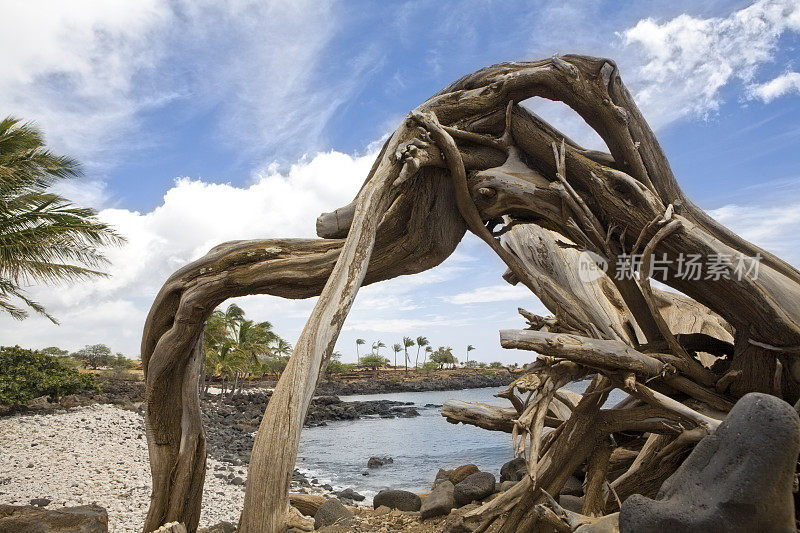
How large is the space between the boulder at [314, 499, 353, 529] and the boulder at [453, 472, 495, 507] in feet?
4.36

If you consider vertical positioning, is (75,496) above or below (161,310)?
below

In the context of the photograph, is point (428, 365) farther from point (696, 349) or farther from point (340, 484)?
point (696, 349)

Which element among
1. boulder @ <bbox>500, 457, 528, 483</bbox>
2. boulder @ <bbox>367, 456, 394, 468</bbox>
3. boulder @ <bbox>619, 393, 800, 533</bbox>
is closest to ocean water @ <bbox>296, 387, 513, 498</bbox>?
boulder @ <bbox>367, 456, 394, 468</bbox>

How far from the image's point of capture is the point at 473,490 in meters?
6.80

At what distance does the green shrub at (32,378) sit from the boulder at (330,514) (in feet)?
34.6

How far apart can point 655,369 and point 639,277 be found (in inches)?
28.1

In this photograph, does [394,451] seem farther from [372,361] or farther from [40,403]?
[372,361]

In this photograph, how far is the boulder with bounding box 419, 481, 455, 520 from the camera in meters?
6.26

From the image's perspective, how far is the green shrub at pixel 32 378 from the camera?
533 inches

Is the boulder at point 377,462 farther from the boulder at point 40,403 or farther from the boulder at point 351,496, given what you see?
the boulder at point 40,403

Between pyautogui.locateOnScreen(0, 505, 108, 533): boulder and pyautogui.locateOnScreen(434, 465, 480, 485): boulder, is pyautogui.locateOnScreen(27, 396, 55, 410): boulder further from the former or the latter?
pyautogui.locateOnScreen(434, 465, 480, 485): boulder

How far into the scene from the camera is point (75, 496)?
27.8ft

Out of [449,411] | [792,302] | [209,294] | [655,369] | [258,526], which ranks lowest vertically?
[258,526]

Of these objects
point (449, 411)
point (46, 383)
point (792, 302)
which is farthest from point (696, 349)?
point (46, 383)
